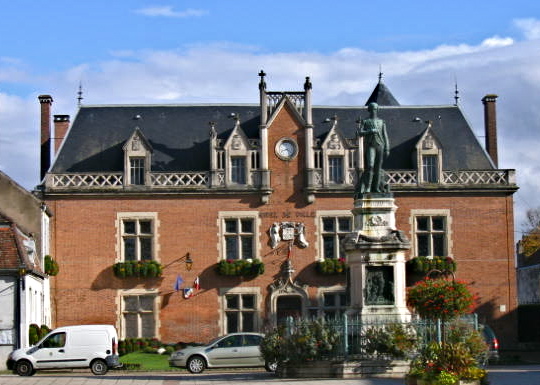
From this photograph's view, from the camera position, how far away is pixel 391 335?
24.8 metres

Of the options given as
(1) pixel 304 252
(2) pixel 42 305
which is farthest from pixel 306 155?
(2) pixel 42 305

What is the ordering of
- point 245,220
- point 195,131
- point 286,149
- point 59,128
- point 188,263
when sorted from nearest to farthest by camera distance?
point 188,263 < point 245,220 < point 286,149 < point 195,131 < point 59,128

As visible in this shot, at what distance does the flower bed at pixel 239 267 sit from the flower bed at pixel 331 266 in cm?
233

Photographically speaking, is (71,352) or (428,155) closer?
(71,352)

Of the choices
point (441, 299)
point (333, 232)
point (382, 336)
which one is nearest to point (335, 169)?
point (333, 232)

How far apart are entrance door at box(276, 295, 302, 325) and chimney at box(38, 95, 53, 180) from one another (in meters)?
11.3

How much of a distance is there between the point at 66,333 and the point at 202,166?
14.2 meters

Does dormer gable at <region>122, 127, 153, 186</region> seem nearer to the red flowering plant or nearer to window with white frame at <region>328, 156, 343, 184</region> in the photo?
window with white frame at <region>328, 156, 343, 184</region>

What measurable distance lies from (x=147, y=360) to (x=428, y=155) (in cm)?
Answer: 1437

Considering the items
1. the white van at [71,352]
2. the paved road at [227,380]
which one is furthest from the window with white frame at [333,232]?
the white van at [71,352]

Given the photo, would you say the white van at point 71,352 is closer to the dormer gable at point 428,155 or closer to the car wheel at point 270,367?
the car wheel at point 270,367

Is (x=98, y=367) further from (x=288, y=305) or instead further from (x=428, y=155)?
(x=428, y=155)

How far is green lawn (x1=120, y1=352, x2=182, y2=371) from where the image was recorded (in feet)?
110

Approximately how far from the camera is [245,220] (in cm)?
4244
